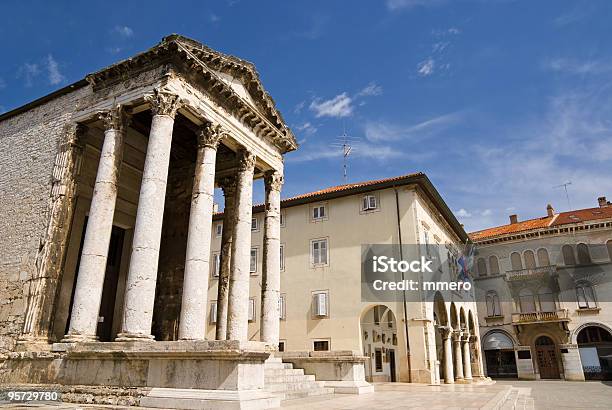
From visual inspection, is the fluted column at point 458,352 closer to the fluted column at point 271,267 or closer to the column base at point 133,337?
the fluted column at point 271,267

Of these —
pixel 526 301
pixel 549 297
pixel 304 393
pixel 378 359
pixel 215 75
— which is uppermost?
pixel 215 75

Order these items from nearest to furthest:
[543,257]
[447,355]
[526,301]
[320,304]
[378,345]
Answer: [320,304]
[447,355]
[378,345]
[543,257]
[526,301]

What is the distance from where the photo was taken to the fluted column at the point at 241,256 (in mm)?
11766

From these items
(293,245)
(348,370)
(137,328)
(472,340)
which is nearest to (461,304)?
(472,340)

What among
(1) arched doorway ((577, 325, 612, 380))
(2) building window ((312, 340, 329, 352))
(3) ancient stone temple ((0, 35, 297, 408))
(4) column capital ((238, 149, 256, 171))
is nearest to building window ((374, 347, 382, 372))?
(2) building window ((312, 340, 329, 352))

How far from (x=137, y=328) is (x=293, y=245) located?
576 inches

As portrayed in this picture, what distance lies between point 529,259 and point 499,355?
8076mm

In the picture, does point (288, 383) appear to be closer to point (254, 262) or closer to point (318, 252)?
point (318, 252)

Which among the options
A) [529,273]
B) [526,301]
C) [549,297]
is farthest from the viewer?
[526,301]

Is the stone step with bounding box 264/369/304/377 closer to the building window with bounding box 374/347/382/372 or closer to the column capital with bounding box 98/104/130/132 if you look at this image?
the column capital with bounding box 98/104/130/132

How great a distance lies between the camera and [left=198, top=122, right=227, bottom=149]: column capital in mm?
11781

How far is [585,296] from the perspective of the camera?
1232 inches

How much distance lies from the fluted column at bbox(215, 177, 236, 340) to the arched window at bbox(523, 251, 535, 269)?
28.0 metres

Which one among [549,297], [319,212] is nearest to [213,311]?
[319,212]
